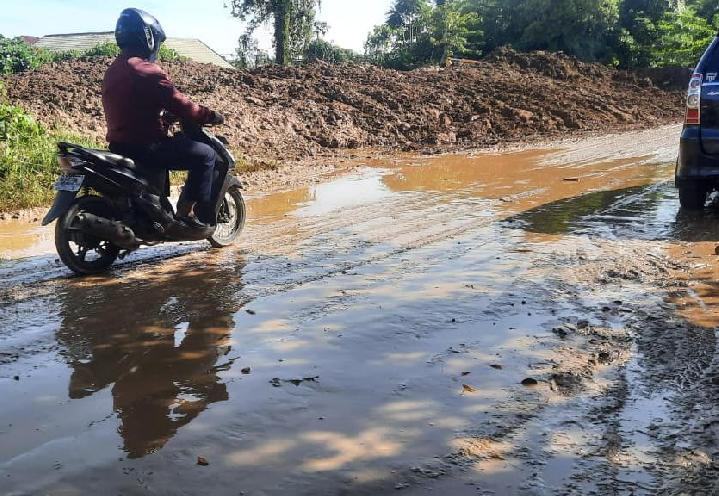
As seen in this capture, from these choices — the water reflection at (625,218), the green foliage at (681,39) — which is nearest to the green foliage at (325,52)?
the green foliage at (681,39)

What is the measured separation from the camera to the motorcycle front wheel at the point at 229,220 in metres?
6.80

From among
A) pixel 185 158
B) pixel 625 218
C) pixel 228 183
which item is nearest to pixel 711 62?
pixel 625 218

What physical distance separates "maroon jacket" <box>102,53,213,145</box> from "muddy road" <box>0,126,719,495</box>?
3.83 feet

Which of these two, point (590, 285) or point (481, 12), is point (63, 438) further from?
point (481, 12)

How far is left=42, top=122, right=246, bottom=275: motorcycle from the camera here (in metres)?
5.59

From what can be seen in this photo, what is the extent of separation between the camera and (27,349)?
4184mm

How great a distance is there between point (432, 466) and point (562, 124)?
17.5 m

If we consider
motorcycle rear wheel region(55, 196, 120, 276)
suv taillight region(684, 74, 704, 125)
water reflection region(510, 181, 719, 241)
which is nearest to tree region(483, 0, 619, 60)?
water reflection region(510, 181, 719, 241)

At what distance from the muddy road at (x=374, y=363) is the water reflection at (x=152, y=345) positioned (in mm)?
17

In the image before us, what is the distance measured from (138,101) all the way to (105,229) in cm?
109

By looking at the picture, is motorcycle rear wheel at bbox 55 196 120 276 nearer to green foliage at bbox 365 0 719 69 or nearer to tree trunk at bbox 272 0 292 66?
tree trunk at bbox 272 0 292 66

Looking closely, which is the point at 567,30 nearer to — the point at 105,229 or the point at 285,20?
the point at 285,20

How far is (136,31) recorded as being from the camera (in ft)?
18.5

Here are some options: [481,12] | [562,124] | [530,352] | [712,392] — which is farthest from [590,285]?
[481,12]
